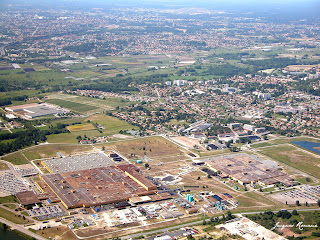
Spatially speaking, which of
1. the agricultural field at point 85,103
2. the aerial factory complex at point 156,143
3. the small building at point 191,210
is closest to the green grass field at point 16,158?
the aerial factory complex at point 156,143

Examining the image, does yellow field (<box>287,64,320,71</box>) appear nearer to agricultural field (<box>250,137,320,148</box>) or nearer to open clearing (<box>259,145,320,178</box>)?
agricultural field (<box>250,137,320,148</box>)

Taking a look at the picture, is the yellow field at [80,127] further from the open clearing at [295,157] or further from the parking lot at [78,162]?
the open clearing at [295,157]

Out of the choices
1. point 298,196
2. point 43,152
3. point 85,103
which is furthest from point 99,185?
point 85,103

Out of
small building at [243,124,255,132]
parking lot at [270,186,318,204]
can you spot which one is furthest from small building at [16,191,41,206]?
small building at [243,124,255,132]

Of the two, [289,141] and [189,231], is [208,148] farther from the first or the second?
[189,231]

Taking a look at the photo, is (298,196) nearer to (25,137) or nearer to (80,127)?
(80,127)

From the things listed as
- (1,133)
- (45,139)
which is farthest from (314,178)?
(1,133)
